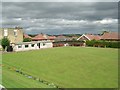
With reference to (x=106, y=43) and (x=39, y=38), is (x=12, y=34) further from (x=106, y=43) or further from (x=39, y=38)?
(x=106, y=43)

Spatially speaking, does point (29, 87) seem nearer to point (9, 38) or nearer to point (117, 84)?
point (117, 84)

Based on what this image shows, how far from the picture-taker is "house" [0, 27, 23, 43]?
64750 millimetres

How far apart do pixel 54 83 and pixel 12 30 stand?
4851 centimetres

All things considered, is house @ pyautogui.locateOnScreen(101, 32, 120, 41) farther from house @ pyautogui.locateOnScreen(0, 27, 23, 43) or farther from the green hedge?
house @ pyautogui.locateOnScreen(0, 27, 23, 43)

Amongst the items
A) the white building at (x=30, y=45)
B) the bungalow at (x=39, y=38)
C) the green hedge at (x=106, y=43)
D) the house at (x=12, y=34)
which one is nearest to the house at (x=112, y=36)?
the green hedge at (x=106, y=43)

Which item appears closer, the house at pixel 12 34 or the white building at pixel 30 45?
the white building at pixel 30 45

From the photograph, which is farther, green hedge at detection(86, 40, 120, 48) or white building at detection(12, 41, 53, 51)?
white building at detection(12, 41, 53, 51)

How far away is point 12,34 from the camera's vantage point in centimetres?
6738

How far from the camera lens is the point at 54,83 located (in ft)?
68.5

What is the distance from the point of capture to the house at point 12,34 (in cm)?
6475

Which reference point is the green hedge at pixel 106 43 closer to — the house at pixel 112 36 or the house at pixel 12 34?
the house at pixel 112 36

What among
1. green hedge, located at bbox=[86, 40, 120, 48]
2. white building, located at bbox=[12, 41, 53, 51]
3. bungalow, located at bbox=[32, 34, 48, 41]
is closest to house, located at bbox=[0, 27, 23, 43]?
white building, located at bbox=[12, 41, 53, 51]

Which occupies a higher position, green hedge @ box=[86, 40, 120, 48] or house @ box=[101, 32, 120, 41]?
house @ box=[101, 32, 120, 41]

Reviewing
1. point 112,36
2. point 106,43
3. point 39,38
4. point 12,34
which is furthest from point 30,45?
point 39,38
